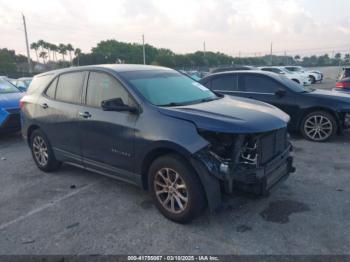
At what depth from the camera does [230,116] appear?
3.54m

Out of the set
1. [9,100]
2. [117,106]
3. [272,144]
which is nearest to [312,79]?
[9,100]

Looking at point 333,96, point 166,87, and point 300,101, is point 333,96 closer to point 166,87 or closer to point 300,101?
point 300,101

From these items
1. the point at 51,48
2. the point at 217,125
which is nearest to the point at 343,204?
the point at 217,125

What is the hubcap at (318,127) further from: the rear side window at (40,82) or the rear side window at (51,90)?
the rear side window at (40,82)

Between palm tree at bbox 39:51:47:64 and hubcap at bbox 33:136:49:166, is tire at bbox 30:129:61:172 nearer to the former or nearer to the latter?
hubcap at bbox 33:136:49:166

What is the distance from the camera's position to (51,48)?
323 ft

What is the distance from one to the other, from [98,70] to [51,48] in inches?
4098

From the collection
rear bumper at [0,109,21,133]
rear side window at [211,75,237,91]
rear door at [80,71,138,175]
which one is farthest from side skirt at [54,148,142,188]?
rear side window at [211,75,237,91]

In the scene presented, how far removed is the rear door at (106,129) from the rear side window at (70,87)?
0.71ft

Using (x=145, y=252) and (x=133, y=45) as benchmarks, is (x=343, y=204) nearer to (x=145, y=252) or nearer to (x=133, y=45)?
(x=145, y=252)

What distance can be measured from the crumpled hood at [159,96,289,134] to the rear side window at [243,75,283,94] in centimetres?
349

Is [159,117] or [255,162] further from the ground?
[159,117]

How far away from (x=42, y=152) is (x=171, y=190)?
2.96m

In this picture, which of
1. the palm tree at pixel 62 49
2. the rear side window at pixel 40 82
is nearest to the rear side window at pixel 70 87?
the rear side window at pixel 40 82
